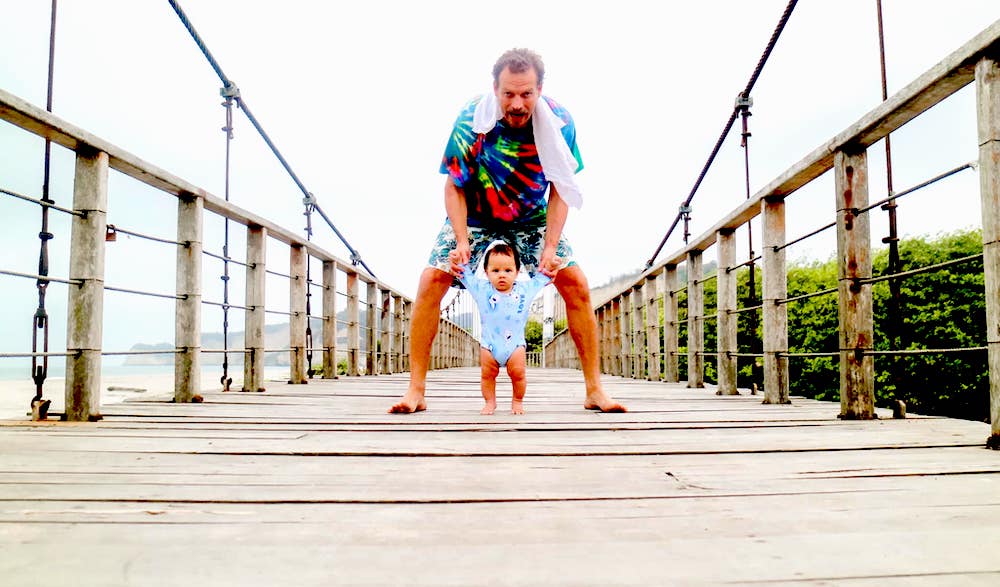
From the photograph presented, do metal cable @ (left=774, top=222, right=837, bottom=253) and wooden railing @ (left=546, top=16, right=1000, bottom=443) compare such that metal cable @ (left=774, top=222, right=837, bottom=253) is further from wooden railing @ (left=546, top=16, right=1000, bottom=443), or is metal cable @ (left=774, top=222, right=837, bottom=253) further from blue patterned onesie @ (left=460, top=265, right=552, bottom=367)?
blue patterned onesie @ (left=460, top=265, right=552, bottom=367)

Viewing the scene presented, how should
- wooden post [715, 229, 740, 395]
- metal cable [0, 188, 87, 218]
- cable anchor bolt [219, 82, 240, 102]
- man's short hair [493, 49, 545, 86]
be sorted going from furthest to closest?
1. cable anchor bolt [219, 82, 240, 102]
2. wooden post [715, 229, 740, 395]
3. man's short hair [493, 49, 545, 86]
4. metal cable [0, 188, 87, 218]

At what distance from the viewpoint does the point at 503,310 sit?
2.35 meters

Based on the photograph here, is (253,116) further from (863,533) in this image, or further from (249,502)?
(863,533)

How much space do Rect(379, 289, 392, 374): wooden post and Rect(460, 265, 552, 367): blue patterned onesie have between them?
5260mm

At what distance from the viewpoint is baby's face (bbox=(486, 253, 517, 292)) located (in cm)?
235

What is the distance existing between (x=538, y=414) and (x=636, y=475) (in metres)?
1.13

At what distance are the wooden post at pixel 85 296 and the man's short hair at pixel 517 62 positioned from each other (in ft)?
4.31

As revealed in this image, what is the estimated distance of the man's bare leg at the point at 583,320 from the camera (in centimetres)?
251

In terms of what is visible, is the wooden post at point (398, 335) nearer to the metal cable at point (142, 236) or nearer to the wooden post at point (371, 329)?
the wooden post at point (371, 329)

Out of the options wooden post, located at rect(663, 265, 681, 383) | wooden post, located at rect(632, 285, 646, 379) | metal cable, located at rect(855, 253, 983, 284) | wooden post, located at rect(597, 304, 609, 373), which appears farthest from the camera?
wooden post, located at rect(597, 304, 609, 373)

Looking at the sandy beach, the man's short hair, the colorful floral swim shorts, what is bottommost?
the sandy beach

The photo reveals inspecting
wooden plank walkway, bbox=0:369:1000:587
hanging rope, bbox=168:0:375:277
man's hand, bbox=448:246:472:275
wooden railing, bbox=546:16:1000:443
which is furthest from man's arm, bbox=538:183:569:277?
hanging rope, bbox=168:0:375:277

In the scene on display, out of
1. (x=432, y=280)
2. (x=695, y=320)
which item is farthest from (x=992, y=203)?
(x=695, y=320)

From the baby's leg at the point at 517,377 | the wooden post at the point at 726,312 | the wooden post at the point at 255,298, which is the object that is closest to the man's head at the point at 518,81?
the baby's leg at the point at 517,377
